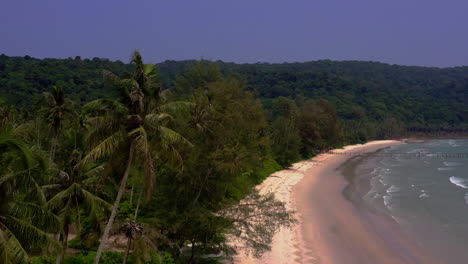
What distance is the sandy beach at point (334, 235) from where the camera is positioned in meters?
21.8

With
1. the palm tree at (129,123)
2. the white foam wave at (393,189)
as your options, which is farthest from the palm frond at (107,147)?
the white foam wave at (393,189)

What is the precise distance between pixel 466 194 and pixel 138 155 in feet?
124

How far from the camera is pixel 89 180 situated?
13281mm

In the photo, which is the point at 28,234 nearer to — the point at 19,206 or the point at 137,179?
the point at 19,206

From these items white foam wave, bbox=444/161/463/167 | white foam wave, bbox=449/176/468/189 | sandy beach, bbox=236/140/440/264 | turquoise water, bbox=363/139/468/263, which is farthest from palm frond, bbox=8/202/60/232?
white foam wave, bbox=444/161/463/167

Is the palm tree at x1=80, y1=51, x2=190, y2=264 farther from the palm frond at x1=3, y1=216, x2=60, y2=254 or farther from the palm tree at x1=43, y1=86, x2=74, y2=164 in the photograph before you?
the palm tree at x1=43, y1=86, x2=74, y2=164

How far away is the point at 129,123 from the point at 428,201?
3224cm

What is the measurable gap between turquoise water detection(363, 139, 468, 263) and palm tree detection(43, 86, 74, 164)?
2175 cm

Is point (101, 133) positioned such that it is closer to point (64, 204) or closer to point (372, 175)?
point (64, 204)

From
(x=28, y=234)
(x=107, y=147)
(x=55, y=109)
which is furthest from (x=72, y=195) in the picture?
(x=55, y=109)

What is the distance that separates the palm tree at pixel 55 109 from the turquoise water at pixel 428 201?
2175 cm

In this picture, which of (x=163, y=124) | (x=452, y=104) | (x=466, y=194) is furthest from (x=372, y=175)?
(x=452, y=104)

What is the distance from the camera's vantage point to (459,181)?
160 feet

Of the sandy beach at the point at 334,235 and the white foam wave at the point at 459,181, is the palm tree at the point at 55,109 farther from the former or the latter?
the white foam wave at the point at 459,181
